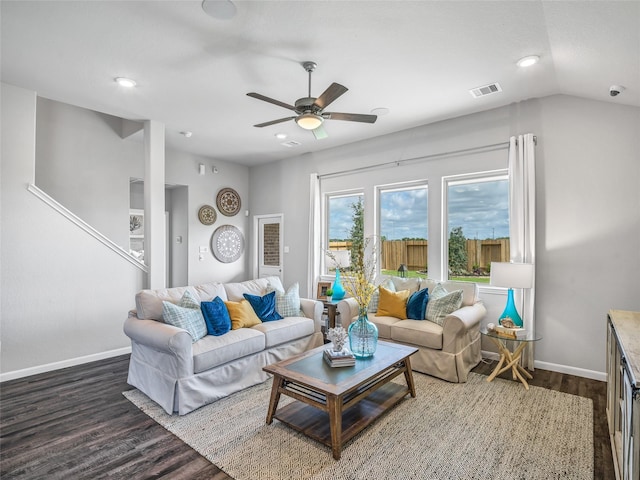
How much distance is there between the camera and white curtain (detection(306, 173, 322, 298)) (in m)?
5.65

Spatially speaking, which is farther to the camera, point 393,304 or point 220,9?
point 393,304

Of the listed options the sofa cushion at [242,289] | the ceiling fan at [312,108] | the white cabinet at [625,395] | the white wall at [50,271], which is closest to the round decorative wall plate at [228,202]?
the white wall at [50,271]

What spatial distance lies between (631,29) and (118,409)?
15.0 ft

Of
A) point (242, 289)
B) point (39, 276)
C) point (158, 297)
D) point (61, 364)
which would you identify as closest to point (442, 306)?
point (242, 289)

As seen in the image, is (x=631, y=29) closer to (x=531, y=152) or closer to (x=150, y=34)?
(x=531, y=152)

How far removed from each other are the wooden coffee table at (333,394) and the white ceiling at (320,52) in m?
2.49

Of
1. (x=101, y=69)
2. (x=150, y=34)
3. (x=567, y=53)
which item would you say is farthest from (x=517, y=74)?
(x=101, y=69)

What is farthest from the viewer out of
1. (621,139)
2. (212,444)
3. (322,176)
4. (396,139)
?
(322,176)

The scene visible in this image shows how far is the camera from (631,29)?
2.15 metres

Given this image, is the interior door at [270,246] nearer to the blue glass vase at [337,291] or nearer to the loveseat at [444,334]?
the blue glass vase at [337,291]

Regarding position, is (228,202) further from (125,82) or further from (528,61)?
(528,61)

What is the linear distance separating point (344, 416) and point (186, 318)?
5.16ft

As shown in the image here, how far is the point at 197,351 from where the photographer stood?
111 inches

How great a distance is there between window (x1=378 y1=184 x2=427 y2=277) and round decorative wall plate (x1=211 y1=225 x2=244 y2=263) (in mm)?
3006
